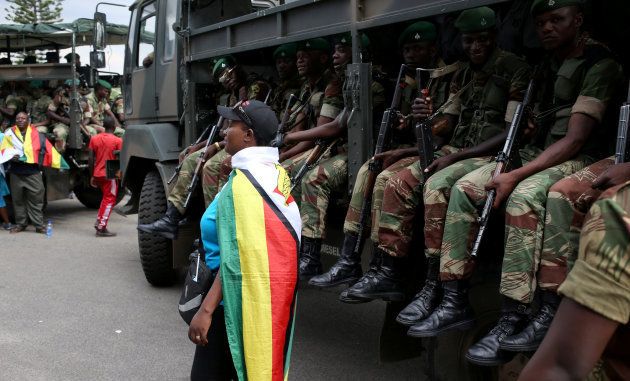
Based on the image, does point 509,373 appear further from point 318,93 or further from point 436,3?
point 318,93

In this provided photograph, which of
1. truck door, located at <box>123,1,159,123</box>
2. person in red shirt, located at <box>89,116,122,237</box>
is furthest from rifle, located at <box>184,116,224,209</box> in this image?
person in red shirt, located at <box>89,116,122,237</box>

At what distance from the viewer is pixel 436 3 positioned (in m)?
3.14

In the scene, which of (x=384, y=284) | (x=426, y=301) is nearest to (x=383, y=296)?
(x=384, y=284)

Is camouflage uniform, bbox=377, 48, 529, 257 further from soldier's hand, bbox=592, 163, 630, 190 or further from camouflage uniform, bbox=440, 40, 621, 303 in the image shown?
soldier's hand, bbox=592, 163, 630, 190

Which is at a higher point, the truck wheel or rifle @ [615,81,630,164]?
rifle @ [615,81,630,164]

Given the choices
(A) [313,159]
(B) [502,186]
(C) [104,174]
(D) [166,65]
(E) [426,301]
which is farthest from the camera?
(C) [104,174]

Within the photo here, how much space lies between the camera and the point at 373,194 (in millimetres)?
3445

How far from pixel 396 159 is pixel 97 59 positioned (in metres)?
4.73

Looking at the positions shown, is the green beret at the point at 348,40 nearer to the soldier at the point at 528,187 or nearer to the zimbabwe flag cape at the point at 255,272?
the soldier at the point at 528,187

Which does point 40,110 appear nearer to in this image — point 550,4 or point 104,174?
point 104,174

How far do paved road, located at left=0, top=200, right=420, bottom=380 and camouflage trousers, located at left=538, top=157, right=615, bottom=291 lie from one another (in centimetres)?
182

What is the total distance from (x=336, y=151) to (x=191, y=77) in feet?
6.39

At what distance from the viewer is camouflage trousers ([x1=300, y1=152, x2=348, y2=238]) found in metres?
3.88

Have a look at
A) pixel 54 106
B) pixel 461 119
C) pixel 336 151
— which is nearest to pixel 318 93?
pixel 336 151
